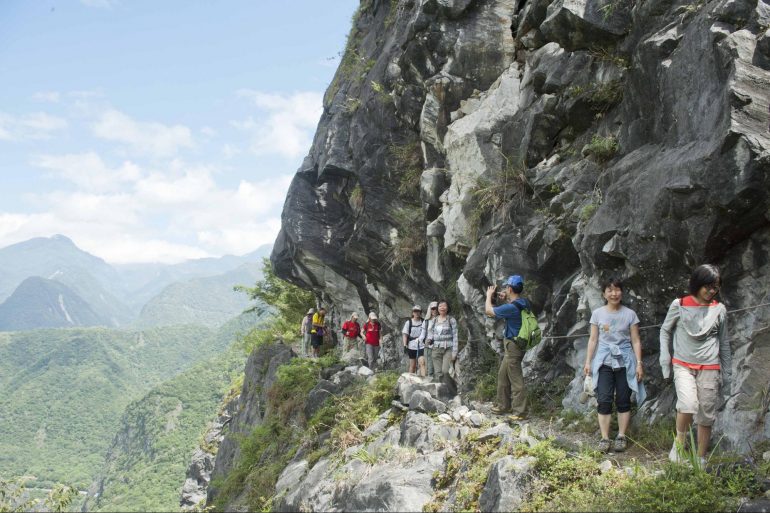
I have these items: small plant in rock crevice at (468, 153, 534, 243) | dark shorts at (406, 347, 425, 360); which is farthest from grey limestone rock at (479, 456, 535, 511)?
dark shorts at (406, 347, 425, 360)

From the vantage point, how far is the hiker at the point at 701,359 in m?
5.85

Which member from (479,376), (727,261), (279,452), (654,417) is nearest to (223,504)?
(279,452)

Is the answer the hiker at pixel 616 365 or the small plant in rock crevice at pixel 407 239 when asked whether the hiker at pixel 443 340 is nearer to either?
the hiker at pixel 616 365

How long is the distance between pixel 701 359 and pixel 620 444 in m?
1.69

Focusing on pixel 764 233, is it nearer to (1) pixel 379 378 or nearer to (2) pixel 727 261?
(2) pixel 727 261

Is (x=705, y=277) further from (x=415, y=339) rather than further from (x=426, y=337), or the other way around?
(x=415, y=339)

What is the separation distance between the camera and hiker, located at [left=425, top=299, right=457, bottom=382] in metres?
12.2

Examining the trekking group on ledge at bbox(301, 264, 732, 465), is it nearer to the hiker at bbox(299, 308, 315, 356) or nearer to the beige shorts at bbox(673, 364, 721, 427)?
the beige shorts at bbox(673, 364, 721, 427)

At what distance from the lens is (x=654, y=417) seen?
7402 millimetres

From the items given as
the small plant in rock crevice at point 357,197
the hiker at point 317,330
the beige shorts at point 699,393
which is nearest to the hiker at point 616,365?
the beige shorts at point 699,393

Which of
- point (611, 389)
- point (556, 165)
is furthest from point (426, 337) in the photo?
point (611, 389)

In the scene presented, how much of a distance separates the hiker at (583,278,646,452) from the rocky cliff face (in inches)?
27.0

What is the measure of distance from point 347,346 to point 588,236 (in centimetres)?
1395

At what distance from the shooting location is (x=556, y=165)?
37.4ft
